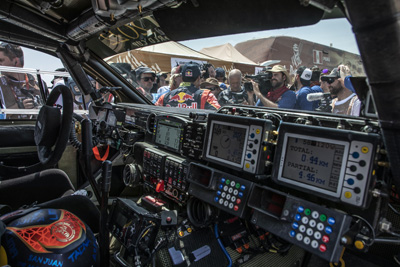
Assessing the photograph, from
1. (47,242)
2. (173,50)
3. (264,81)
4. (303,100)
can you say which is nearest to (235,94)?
(264,81)

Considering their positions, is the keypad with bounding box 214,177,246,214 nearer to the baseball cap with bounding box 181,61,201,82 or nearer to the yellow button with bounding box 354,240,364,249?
the yellow button with bounding box 354,240,364,249

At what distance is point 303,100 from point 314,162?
1.73 m

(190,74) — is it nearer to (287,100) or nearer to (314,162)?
(287,100)

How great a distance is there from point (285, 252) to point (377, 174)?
0.80 metres

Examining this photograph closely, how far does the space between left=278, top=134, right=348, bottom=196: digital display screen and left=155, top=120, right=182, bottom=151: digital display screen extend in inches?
34.0

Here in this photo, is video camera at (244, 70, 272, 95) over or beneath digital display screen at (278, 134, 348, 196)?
over

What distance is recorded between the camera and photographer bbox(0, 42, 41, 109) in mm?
3555

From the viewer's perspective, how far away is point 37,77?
3596mm

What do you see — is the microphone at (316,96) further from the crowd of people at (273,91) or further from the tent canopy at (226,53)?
the tent canopy at (226,53)

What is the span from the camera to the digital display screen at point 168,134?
1953mm

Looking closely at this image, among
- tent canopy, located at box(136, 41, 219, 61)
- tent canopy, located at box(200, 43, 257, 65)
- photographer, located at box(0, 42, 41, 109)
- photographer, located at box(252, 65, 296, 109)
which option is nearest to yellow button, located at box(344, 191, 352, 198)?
photographer, located at box(252, 65, 296, 109)

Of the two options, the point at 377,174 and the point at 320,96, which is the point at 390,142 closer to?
the point at 377,174

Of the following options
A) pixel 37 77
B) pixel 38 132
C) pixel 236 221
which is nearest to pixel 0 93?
pixel 37 77

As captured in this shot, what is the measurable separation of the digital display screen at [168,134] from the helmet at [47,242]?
80 cm
